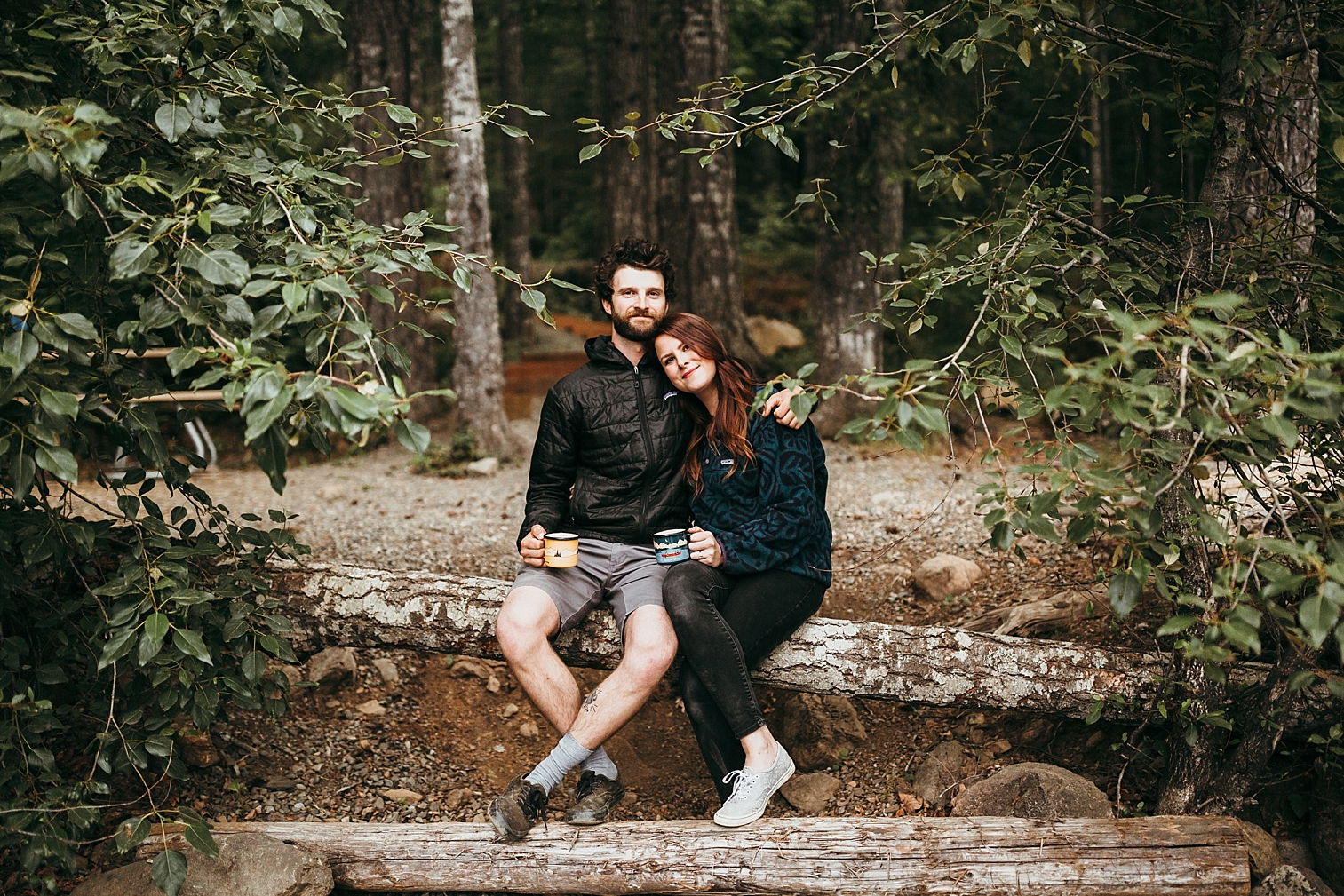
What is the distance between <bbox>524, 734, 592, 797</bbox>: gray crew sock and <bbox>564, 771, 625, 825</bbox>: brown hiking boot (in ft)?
0.33

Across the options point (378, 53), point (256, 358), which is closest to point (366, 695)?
point (256, 358)

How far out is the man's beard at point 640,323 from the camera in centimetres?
354

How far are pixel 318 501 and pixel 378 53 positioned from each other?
14.9ft

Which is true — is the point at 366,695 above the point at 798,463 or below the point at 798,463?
below

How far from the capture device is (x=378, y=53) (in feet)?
28.1

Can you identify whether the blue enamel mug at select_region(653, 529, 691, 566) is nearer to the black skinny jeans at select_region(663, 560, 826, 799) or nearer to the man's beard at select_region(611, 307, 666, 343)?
the black skinny jeans at select_region(663, 560, 826, 799)

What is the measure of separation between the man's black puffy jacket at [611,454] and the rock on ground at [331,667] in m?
1.46

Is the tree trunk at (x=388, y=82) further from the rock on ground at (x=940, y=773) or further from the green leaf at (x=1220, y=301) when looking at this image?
the green leaf at (x=1220, y=301)

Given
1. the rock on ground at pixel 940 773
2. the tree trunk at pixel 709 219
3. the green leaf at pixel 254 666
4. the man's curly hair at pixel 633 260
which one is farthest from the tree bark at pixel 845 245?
the green leaf at pixel 254 666

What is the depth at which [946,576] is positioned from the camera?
15.4 ft

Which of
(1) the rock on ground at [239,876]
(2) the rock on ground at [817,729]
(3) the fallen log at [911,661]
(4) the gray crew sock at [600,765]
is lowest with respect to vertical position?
(2) the rock on ground at [817,729]

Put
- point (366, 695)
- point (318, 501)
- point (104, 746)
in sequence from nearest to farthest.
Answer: point (104, 746)
point (366, 695)
point (318, 501)

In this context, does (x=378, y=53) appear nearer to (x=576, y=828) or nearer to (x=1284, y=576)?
(x=576, y=828)

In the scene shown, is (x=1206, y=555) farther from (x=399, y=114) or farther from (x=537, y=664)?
(x=399, y=114)
